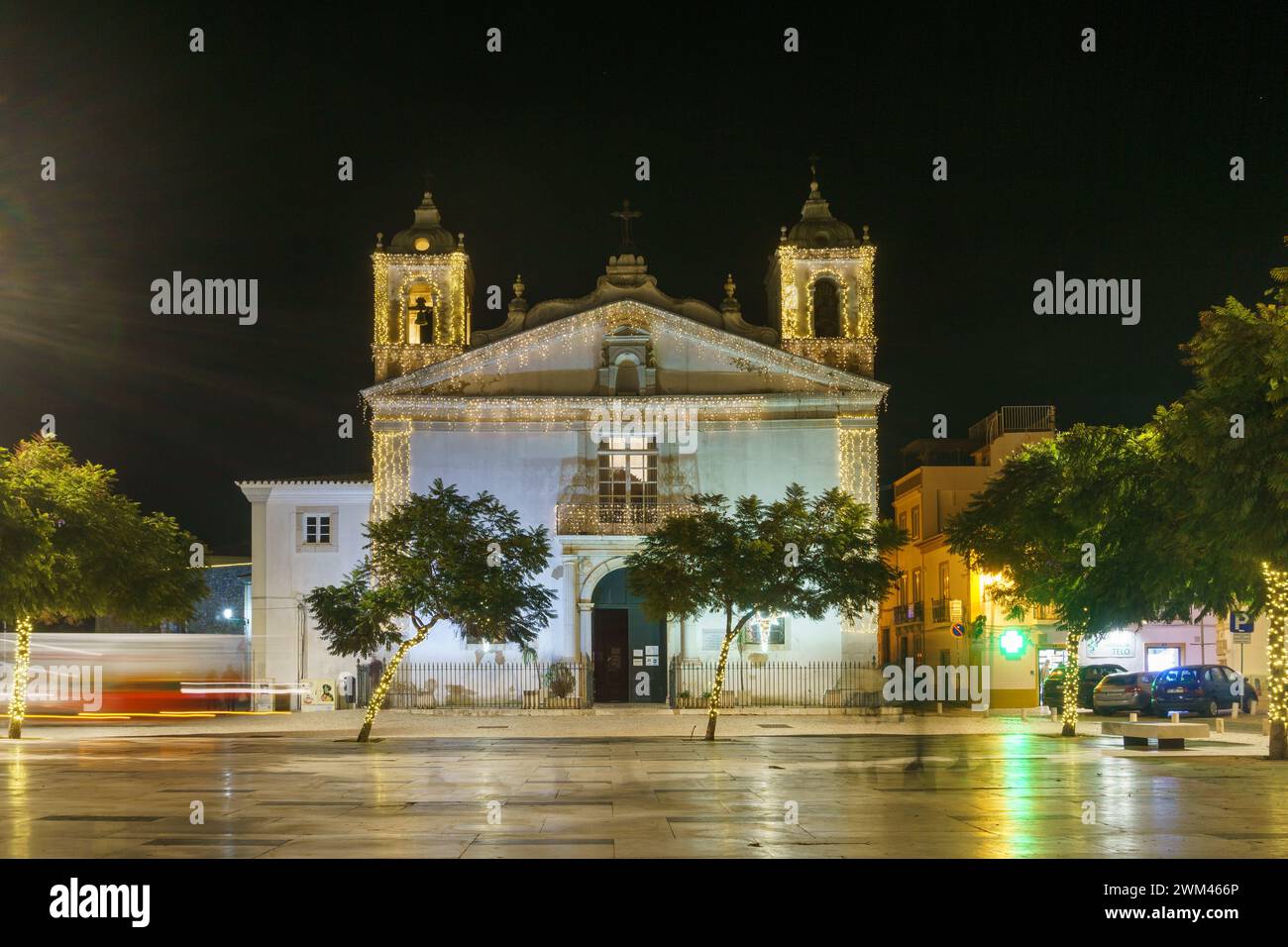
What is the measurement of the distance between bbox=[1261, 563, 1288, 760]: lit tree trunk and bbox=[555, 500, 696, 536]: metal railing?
73.8ft

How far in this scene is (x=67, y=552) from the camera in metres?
31.9

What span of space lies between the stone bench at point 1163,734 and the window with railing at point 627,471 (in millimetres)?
21318

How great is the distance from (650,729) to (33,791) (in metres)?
18.8

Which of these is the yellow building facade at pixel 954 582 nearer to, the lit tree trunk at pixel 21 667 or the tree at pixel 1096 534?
the tree at pixel 1096 534

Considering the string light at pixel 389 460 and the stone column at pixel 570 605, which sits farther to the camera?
the string light at pixel 389 460

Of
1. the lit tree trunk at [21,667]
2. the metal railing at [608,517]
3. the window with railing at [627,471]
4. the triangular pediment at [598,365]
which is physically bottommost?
the lit tree trunk at [21,667]

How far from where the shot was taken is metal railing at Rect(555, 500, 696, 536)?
4369 cm

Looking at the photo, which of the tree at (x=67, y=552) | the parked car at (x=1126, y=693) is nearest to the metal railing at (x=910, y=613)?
the parked car at (x=1126, y=693)

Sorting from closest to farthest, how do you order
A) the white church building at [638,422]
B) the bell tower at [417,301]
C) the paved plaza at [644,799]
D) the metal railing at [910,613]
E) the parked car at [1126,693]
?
the paved plaza at [644,799] → the parked car at [1126,693] → the white church building at [638,422] → the bell tower at [417,301] → the metal railing at [910,613]

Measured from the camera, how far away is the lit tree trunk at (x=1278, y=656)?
880 inches

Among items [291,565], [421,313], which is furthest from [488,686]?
[421,313]

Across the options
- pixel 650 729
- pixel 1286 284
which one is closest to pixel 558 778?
pixel 1286 284

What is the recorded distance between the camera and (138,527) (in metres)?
35.4

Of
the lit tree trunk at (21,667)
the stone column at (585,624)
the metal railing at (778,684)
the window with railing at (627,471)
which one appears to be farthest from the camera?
the window with railing at (627,471)
